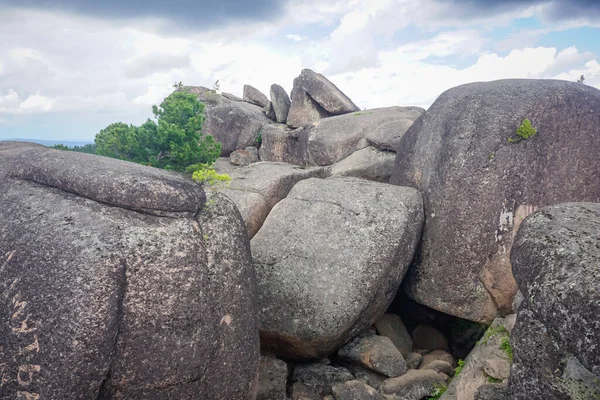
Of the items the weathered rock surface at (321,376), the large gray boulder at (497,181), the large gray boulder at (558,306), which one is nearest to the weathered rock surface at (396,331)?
the large gray boulder at (497,181)

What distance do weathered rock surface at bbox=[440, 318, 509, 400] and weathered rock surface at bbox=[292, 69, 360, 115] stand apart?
1755 cm

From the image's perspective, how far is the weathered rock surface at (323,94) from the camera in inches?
997

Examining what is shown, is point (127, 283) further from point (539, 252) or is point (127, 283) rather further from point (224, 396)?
point (539, 252)

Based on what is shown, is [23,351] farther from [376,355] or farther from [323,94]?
[323,94]

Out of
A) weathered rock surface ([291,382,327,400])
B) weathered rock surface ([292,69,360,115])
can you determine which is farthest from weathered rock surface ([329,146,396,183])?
weathered rock surface ([291,382,327,400])

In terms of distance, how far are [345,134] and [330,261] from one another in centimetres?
1074

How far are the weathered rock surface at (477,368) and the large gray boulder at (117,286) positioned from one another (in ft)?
13.3

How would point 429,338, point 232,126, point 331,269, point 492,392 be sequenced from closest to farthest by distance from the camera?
1. point 492,392
2. point 331,269
3. point 429,338
4. point 232,126

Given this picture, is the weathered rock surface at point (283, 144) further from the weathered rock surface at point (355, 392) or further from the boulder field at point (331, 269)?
the weathered rock surface at point (355, 392)

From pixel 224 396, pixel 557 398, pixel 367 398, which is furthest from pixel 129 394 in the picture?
pixel 557 398

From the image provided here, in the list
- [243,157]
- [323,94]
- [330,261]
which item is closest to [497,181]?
[330,261]

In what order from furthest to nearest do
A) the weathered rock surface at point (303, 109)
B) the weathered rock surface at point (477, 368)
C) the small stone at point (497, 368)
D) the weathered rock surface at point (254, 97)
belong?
the weathered rock surface at point (254, 97) → the weathered rock surface at point (303, 109) → the weathered rock surface at point (477, 368) → the small stone at point (497, 368)

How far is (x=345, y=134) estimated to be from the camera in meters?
20.3

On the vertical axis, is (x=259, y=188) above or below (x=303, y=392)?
above
